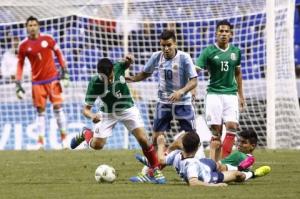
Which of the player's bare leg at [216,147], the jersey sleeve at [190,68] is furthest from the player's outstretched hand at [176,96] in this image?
the player's bare leg at [216,147]

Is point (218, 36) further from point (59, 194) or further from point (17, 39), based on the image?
point (17, 39)

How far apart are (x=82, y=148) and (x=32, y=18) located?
3057 millimetres

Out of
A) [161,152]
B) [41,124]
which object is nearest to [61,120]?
[41,124]

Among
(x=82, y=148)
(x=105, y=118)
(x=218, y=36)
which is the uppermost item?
(x=218, y=36)

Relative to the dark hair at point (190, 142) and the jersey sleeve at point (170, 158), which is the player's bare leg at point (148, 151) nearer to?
the jersey sleeve at point (170, 158)

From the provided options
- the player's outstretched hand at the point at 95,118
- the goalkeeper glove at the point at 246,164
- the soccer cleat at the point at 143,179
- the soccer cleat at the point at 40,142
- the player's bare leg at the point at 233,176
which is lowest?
the soccer cleat at the point at 40,142

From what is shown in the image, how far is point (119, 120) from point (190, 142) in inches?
84.1

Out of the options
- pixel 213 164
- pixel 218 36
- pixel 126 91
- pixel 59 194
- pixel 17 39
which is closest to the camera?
pixel 59 194

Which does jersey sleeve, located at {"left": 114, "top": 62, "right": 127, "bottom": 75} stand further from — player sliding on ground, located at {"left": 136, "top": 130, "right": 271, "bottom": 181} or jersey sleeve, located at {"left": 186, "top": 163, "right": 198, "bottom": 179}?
jersey sleeve, located at {"left": 186, "top": 163, "right": 198, "bottom": 179}

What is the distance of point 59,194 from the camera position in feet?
34.3

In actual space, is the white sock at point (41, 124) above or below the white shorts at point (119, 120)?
below

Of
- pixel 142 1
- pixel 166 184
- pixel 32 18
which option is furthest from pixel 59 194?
pixel 142 1

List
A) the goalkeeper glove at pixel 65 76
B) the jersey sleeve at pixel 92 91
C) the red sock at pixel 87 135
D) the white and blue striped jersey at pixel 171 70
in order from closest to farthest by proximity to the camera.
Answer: the jersey sleeve at pixel 92 91 → the white and blue striped jersey at pixel 171 70 → the red sock at pixel 87 135 → the goalkeeper glove at pixel 65 76

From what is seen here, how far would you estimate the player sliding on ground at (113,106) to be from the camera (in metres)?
12.2
